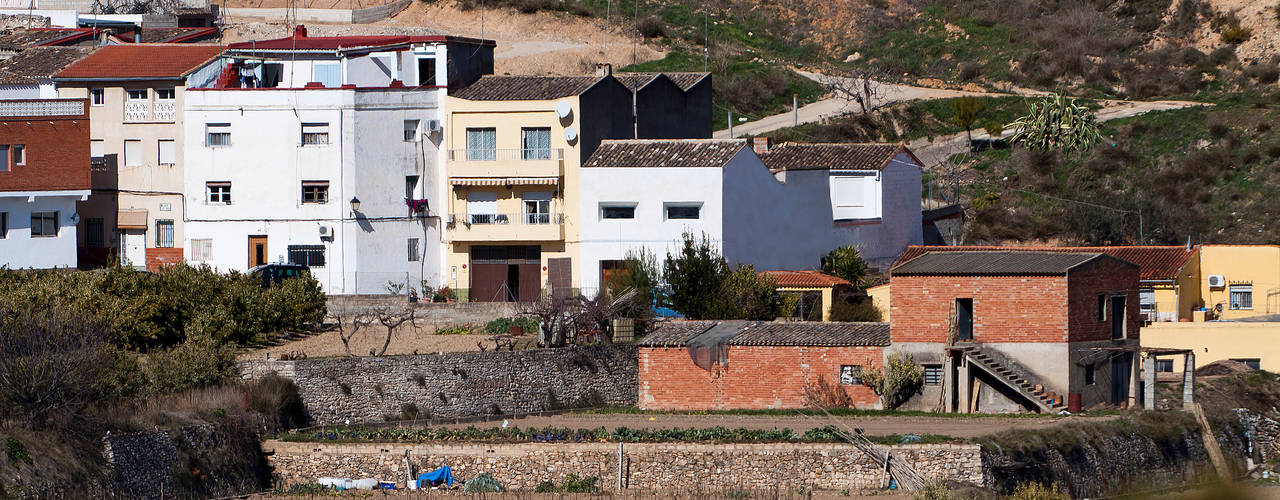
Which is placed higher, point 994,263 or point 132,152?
point 132,152

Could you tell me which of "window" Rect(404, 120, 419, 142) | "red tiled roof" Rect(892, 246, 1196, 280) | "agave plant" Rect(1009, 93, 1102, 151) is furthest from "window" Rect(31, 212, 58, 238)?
"agave plant" Rect(1009, 93, 1102, 151)

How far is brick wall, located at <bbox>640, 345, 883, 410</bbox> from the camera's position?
4228 centimetres

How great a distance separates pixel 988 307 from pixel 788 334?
15.4ft

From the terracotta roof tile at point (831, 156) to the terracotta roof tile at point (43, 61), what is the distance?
22638 mm

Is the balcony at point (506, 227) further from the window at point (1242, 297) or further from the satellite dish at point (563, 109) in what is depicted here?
the window at point (1242, 297)

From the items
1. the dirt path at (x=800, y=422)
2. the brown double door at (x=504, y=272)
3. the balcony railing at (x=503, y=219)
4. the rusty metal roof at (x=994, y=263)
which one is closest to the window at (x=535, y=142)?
the balcony railing at (x=503, y=219)

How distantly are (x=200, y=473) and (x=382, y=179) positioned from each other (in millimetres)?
19480

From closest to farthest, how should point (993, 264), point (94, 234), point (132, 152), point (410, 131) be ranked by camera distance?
point (993, 264)
point (410, 131)
point (94, 234)
point (132, 152)

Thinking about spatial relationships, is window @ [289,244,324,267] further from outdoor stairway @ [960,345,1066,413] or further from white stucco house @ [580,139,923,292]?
outdoor stairway @ [960,345,1066,413]

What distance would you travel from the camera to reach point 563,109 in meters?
53.1

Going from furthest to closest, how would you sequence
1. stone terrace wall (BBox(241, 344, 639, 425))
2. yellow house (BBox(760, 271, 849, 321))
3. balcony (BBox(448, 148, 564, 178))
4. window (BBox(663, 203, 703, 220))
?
balcony (BBox(448, 148, 564, 178)) < window (BBox(663, 203, 703, 220)) < yellow house (BBox(760, 271, 849, 321)) < stone terrace wall (BBox(241, 344, 639, 425))

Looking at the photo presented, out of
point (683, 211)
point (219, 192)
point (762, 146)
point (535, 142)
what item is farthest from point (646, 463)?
point (762, 146)

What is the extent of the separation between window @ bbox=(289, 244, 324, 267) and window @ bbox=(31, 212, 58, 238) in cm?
670

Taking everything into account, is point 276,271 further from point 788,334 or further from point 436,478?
point 436,478
